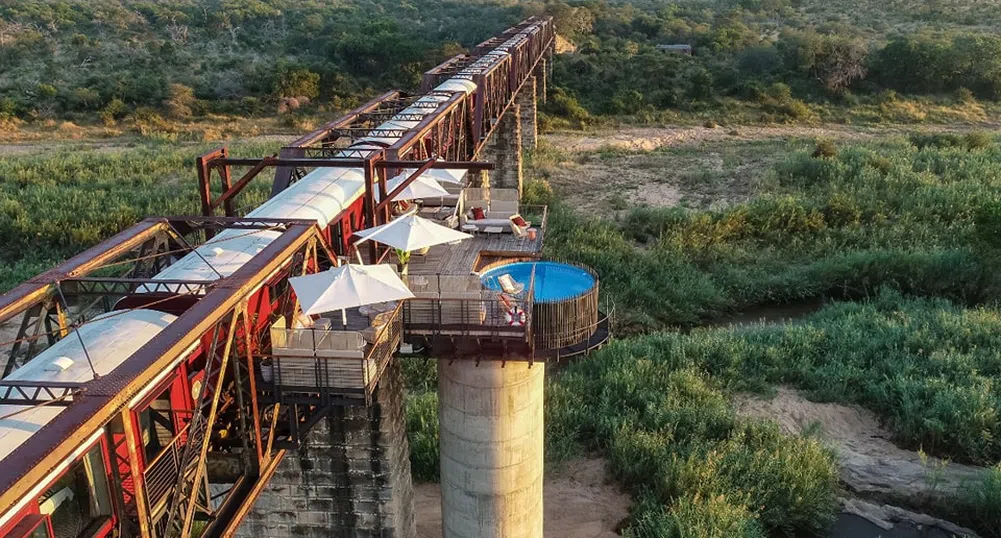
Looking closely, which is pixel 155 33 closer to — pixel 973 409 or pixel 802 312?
pixel 802 312

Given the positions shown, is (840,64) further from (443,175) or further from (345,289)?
(345,289)

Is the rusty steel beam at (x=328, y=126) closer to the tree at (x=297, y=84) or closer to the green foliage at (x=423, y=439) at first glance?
the green foliage at (x=423, y=439)

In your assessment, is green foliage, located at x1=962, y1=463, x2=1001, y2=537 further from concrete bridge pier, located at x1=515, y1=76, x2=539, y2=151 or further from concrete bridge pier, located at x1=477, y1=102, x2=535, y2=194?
concrete bridge pier, located at x1=515, y1=76, x2=539, y2=151

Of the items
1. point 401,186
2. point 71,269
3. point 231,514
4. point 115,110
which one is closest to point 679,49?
point 115,110

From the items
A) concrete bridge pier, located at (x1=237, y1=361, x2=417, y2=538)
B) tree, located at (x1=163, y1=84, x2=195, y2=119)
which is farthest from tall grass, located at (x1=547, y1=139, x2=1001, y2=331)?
tree, located at (x1=163, y1=84, x2=195, y2=119)

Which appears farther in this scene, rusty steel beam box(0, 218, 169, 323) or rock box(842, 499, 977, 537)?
rock box(842, 499, 977, 537)

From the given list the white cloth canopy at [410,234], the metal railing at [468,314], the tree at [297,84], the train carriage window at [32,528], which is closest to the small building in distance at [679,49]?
the tree at [297,84]

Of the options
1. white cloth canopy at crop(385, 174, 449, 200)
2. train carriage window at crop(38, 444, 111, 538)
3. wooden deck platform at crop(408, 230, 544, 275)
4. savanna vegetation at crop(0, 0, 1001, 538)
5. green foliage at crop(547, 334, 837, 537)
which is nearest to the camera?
train carriage window at crop(38, 444, 111, 538)
